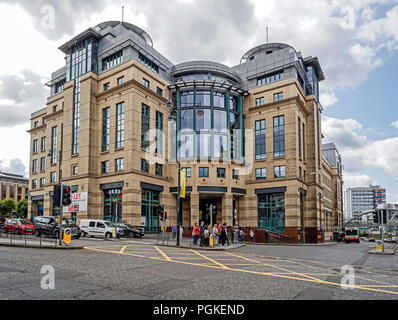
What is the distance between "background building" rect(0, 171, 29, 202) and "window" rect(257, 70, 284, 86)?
94.5 meters

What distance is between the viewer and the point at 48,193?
48.3 meters

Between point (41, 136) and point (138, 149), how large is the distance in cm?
2839

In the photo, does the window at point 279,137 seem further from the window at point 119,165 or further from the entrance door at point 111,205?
the entrance door at point 111,205

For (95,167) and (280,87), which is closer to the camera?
(95,167)

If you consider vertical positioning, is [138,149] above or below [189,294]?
above

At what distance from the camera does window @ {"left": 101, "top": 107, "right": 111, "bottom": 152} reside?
41.1 m

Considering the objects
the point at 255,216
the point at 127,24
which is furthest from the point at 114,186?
the point at 127,24

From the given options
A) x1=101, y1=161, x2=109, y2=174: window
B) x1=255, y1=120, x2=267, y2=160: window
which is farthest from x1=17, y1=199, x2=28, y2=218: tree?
x1=255, y1=120, x2=267, y2=160: window

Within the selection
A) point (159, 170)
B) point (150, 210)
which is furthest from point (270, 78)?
point (150, 210)

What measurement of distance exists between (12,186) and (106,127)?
85.1 meters

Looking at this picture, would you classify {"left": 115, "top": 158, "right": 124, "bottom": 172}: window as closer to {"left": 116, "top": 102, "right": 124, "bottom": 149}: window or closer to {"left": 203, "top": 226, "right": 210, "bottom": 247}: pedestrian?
{"left": 116, "top": 102, "right": 124, "bottom": 149}: window

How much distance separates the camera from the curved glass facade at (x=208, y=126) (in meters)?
43.4
